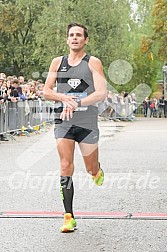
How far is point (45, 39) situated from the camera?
134 ft

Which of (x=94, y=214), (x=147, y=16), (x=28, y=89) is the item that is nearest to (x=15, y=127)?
(x=28, y=89)

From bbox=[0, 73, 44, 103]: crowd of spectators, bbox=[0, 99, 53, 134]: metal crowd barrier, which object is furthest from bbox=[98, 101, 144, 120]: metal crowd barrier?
bbox=[0, 73, 44, 103]: crowd of spectators

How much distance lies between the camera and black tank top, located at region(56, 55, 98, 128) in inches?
239

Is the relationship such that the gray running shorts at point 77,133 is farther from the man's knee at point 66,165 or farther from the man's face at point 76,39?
the man's face at point 76,39

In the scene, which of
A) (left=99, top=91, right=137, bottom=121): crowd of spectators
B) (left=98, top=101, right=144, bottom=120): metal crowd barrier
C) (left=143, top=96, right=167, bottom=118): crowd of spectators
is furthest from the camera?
(left=143, top=96, right=167, bottom=118): crowd of spectators

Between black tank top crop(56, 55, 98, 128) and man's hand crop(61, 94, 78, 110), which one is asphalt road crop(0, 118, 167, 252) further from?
man's hand crop(61, 94, 78, 110)

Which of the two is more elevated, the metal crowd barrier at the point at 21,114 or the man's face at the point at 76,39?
the man's face at the point at 76,39

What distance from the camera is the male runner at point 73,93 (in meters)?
6.04

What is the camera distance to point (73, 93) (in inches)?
240

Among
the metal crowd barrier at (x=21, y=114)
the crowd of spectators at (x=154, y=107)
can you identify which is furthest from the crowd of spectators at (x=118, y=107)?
the crowd of spectators at (x=154, y=107)

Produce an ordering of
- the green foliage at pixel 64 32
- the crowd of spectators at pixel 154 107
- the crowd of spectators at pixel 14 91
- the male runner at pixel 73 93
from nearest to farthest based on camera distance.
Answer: the male runner at pixel 73 93
the crowd of spectators at pixel 14 91
the green foliage at pixel 64 32
the crowd of spectators at pixel 154 107

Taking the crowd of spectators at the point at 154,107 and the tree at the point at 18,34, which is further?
the crowd of spectators at the point at 154,107

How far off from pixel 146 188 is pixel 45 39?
32824 millimetres

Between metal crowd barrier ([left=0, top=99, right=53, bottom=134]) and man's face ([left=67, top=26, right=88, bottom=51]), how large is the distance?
1120 cm
